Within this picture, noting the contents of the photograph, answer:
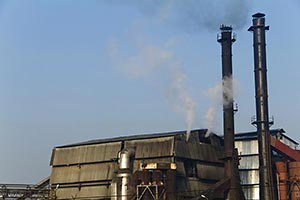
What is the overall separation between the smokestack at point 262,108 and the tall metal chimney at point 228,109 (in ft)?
9.48

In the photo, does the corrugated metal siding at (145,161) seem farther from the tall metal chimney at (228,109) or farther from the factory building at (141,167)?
the tall metal chimney at (228,109)

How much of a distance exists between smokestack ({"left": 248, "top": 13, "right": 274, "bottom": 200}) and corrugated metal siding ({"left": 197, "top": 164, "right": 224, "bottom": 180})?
159 inches

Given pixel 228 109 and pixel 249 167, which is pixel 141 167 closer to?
pixel 228 109

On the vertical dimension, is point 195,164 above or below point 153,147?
below

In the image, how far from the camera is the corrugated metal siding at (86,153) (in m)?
46.0

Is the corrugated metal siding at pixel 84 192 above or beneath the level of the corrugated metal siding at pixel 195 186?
beneath

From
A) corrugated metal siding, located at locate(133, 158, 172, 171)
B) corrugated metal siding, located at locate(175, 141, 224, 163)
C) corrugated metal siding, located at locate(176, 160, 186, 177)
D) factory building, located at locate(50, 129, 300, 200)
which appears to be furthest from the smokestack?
corrugated metal siding, located at locate(133, 158, 172, 171)

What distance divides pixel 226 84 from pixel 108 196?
566 inches

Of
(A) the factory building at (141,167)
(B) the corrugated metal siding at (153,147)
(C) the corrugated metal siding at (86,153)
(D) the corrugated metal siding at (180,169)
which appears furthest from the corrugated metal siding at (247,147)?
(C) the corrugated metal siding at (86,153)

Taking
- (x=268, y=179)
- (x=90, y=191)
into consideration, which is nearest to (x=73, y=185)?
(x=90, y=191)

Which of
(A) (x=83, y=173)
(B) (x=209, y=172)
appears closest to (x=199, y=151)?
(B) (x=209, y=172)

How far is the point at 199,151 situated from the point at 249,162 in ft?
20.2

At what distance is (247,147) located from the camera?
4888 centimetres

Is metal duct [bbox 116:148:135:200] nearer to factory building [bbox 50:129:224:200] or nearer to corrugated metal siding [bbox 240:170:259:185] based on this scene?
factory building [bbox 50:129:224:200]
